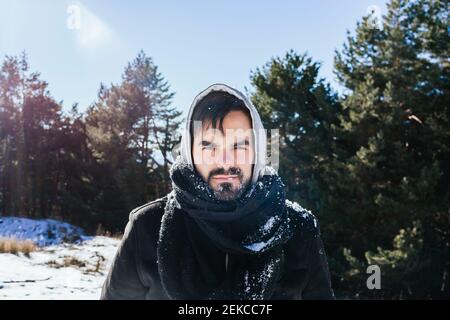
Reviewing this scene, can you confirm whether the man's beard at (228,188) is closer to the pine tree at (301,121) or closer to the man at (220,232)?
the man at (220,232)

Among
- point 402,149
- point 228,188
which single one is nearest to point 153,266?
point 228,188

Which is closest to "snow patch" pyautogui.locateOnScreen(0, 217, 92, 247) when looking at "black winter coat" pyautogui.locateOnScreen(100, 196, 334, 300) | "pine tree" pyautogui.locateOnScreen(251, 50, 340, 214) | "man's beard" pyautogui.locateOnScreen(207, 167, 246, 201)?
"pine tree" pyautogui.locateOnScreen(251, 50, 340, 214)

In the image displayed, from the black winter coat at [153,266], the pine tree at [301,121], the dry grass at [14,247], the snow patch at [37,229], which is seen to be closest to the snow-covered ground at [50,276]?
the dry grass at [14,247]

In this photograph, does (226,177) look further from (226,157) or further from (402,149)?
(402,149)

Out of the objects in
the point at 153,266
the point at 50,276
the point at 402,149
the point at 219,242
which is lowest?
the point at 50,276

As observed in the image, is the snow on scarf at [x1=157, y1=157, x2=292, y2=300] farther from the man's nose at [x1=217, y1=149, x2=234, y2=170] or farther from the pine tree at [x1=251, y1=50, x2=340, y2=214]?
the pine tree at [x1=251, y1=50, x2=340, y2=214]

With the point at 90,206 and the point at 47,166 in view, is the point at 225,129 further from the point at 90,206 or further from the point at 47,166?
the point at 47,166

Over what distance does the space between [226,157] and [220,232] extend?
34 centimetres

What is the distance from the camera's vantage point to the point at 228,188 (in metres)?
1.58

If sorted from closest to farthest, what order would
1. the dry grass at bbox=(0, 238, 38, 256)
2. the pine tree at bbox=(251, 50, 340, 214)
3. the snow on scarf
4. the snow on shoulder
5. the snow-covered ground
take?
the snow on scarf → the snow on shoulder → the snow-covered ground → the dry grass at bbox=(0, 238, 38, 256) → the pine tree at bbox=(251, 50, 340, 214)

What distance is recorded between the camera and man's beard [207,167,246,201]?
5.12 feet

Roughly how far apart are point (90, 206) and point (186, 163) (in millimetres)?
19764

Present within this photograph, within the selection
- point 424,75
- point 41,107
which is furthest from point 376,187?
point 41,107

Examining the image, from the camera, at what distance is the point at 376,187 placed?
30.5 ft
